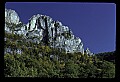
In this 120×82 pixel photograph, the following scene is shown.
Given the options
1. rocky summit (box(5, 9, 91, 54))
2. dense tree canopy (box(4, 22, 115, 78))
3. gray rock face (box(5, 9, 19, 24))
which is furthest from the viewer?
dense tree canopy (box(4, 22, 115, 78))

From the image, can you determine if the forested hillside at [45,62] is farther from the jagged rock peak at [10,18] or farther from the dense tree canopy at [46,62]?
the jagged rock peak at [10,18]

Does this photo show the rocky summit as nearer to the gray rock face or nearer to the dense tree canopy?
the gray rock face

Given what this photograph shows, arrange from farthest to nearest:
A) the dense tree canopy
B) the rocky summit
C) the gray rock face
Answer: the dense tree canopy, the rocky summit, the gray rock face

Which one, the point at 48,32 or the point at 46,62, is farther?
the point at 46,62

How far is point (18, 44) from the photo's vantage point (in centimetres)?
483

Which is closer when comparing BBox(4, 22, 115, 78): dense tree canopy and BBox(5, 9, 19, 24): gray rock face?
BBox(5, 9, 19, 24): gray rock face

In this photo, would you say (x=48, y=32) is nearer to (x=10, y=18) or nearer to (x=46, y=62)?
(x=10, y=18)

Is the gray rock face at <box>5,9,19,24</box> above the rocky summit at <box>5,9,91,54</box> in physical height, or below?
above

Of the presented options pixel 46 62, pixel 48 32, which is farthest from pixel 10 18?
pixel 46 62

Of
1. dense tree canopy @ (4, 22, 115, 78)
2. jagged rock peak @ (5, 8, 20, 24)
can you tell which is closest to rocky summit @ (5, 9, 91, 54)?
jagged rock peak @ (5, 8, 20, 24)

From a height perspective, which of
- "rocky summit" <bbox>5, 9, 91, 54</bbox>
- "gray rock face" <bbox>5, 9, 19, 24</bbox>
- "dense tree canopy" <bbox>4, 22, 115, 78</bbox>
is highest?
"gray rock face" <bbox>5, 9, 19, 24</bbox>

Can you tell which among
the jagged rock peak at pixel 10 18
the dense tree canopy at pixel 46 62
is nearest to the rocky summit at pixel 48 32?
the jagged rock peak at pixel 10 18

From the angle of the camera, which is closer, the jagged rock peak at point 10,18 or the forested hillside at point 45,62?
the jagged rock peak at point 10,18

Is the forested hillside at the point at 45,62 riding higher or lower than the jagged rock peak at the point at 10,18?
lower
